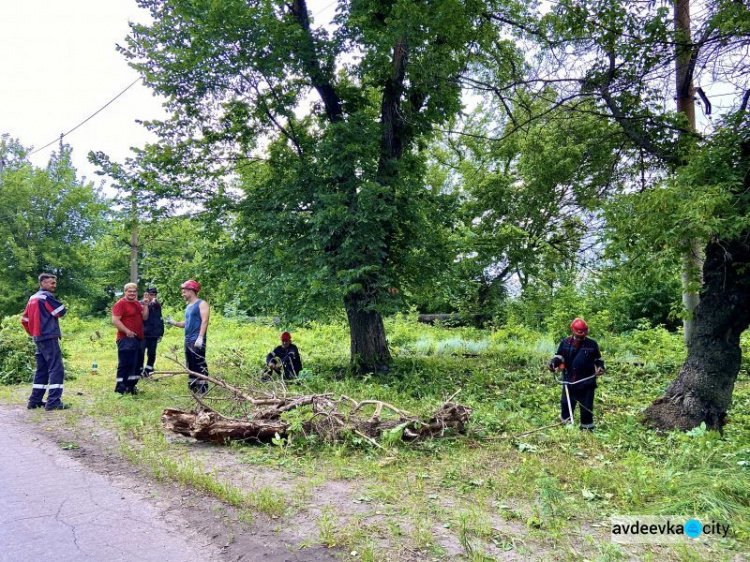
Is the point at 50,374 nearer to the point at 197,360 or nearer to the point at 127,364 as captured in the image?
the point at 127,364

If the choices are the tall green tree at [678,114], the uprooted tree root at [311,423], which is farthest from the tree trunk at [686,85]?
the uprooted tree root at [311,423]

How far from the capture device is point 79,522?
152 inches

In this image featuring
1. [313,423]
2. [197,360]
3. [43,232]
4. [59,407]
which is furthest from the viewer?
[43,232]

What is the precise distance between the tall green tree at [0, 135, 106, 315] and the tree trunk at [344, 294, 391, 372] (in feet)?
56.3

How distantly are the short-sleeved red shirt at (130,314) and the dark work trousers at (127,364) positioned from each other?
0.17m

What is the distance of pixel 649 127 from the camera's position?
23.5 ft

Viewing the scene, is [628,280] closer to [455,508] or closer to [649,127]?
[649,127]

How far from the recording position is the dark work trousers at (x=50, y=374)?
7.81 m

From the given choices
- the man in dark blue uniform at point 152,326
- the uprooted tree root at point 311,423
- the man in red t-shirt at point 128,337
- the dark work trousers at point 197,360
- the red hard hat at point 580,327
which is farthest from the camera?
the man in dark blue uniform at point 152,326

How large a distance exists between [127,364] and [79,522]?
17.3 ft

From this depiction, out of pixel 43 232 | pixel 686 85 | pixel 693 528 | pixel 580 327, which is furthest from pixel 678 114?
pixel 43 232

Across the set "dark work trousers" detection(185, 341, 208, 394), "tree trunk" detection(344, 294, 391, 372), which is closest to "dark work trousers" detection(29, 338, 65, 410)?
"dark work trousers" detection(185, 341, 208, 394)

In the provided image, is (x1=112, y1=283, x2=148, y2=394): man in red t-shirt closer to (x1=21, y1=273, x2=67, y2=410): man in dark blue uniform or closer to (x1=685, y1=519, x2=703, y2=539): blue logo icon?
(x1=21, y1=273, x2=67, y2=410): man in dark blue uniform

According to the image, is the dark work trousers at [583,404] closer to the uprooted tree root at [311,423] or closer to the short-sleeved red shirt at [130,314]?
the uprooted tree root at [311,423]
